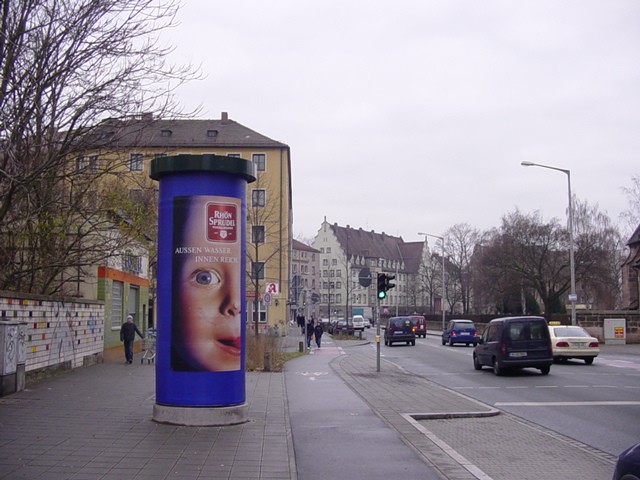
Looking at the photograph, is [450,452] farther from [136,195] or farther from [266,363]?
[136,195]

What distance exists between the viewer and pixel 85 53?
14.6 m

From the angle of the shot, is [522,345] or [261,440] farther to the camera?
[522,345]

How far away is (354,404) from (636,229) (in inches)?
2358

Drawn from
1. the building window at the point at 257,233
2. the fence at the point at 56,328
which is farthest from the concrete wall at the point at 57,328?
the building window at the point at 257,233

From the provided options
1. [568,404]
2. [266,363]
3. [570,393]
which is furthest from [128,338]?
[568,404]

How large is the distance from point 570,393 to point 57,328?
12994 millimetres

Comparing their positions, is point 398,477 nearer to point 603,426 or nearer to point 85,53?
point 603,426

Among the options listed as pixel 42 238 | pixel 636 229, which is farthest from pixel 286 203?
pixel 42 238

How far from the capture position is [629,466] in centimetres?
537

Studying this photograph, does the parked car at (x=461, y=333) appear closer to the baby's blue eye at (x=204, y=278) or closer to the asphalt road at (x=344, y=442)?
the asphalt road at (x=344, y=442)

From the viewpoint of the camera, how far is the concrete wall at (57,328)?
53.7ft

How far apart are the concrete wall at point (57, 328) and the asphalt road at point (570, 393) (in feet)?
34.0

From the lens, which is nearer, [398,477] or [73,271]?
[398,477]

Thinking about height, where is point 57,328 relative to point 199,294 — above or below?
below
